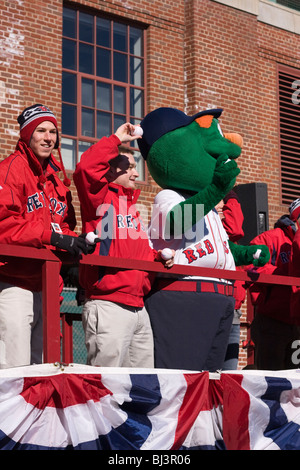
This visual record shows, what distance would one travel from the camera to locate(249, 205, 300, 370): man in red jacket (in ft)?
19.0

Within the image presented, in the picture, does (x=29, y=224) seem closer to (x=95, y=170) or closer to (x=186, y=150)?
(x=95, y=170)

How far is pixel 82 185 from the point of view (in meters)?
4.27

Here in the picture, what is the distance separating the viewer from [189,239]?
15.2ft

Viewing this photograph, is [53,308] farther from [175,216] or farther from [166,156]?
[166,156]

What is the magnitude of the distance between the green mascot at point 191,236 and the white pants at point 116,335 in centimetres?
14

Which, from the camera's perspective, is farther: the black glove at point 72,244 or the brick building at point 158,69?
the brick building at point 158,69

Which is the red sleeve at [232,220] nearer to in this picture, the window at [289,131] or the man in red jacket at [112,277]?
the man in red jacket at [112,277]

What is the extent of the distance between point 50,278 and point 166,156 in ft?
4.43

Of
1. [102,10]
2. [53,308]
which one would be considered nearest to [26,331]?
[53,308]

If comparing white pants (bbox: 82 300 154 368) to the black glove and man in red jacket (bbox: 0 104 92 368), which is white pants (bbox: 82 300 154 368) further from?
the black glove

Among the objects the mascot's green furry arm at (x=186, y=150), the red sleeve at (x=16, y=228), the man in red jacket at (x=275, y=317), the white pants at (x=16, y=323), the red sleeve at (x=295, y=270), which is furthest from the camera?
the man in red jacket at (x=275, y=317)

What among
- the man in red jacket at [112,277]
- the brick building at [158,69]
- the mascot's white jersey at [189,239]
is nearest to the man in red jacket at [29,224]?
the man in red jacket at [112,277]

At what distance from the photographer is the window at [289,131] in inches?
527

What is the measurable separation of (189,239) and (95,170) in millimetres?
762
